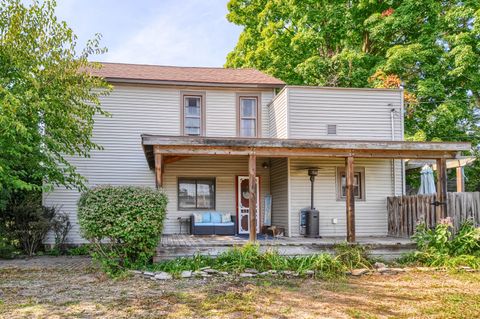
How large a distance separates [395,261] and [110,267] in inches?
248

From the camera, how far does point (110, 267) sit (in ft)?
27.1

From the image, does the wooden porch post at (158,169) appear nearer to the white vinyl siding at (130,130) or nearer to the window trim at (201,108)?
the white vinyl siding at (130,130)

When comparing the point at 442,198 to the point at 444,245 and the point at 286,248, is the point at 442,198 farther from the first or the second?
the point at 286,248

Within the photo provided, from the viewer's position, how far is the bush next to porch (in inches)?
313

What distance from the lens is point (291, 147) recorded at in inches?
377

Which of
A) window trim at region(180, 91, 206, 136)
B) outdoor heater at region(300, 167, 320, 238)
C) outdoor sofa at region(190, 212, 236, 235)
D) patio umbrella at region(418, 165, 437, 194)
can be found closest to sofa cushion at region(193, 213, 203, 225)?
outdoor sofa at region(190, 212, 236, 235)

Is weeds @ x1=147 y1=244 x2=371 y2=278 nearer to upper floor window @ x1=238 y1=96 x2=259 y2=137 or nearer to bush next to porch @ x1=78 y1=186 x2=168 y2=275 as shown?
bush next to porch @ x1=78 y1=186 x2=168 y2=275

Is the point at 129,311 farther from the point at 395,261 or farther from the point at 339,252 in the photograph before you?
the point at 395,261

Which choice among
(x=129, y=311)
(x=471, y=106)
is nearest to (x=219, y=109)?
(x=129, y=311)

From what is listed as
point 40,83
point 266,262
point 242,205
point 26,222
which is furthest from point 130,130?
point 266,262

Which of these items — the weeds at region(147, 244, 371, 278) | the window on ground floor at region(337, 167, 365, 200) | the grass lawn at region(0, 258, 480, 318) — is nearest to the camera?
the grass lawn at region(0, 258, 480, 318)

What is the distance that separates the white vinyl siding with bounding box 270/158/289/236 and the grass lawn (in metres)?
3.93

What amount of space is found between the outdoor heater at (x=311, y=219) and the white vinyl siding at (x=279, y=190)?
50 cm

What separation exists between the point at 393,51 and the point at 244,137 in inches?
351
